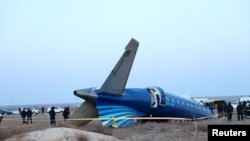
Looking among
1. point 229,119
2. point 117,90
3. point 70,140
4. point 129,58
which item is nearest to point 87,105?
point 117,90

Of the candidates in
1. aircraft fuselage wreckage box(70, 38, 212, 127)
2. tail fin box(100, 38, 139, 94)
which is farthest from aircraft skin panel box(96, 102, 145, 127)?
tail fin box(100, 38, 139, 94)

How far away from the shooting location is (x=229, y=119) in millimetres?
33062

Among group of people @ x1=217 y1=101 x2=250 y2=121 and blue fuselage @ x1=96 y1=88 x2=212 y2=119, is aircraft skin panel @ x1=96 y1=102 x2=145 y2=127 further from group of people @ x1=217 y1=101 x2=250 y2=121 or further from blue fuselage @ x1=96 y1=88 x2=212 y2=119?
group of people @ x1=217 y1=101 x2=250 y2=121

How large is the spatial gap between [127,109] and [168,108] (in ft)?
13.6

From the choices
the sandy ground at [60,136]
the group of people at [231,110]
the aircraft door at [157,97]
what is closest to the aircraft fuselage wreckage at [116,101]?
the aircraft door at [157,97]

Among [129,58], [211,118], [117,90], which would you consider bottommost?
[211,118]

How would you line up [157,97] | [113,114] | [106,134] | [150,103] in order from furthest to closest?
[157,97] < [150,103] < [113,114] < [106,134]

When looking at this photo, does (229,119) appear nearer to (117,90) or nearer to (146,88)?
(146,88)

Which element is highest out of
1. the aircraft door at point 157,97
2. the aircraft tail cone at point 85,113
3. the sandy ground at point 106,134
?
the aircraft door at point 157,97

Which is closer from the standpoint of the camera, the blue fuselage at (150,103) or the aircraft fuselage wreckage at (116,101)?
the aircraft fuselage wreckage at (116,101)

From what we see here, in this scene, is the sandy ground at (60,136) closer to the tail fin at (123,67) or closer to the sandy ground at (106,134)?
the sandy ground at (106,134)

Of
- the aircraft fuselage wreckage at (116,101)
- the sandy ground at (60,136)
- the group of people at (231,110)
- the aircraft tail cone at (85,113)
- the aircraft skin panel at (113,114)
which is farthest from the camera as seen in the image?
the group of people at (231,110)

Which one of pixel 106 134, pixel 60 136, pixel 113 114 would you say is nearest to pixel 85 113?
pixel 113 114

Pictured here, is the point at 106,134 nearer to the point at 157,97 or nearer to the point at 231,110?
the point at 157,97
